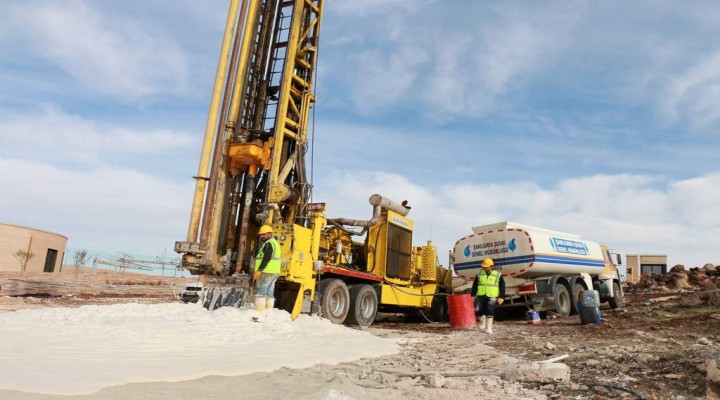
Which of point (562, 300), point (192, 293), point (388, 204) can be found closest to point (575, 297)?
point (562, 300)

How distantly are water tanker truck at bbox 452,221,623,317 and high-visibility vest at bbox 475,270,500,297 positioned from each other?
3536 mm

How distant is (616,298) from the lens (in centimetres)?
1867

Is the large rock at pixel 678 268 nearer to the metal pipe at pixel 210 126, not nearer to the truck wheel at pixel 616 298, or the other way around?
the truck wheel at pixel 616 298

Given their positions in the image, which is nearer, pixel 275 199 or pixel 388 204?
pixel 275 199

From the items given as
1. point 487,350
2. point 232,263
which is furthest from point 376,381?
point 232,263

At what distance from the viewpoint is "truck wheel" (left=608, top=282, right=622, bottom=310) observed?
730 inches

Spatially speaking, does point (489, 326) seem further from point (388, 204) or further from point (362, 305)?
point (388, 204)

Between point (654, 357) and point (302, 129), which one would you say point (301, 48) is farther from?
point (654, 357)

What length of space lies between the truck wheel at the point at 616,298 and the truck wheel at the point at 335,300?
39.4 feet

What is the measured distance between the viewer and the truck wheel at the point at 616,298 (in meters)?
18.5

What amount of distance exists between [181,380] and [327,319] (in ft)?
19.3

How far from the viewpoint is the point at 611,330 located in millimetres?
10148

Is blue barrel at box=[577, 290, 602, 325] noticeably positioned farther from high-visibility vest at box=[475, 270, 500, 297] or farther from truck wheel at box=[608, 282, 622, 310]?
truck wheel at box=[608, 282, 622, 310]

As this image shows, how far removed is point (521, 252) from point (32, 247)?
34.4 m
